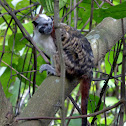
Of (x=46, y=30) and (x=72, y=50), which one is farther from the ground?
(x=46, y=30)

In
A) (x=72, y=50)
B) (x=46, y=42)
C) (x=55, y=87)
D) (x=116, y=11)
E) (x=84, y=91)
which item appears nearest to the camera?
(x=116, y=11)

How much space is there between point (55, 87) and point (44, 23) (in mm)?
677

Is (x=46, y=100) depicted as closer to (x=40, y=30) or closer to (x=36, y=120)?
(x=36, y=120)

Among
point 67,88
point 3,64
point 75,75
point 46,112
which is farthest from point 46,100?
point 3,64

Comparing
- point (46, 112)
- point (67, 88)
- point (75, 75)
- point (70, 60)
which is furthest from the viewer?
point (70, 60)

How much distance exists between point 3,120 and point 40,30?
3.18 ft

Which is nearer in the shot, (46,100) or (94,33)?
(46,100)

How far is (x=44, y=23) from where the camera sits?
1753 millimetres

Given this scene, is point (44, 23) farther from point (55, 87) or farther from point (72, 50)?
point (55, 87)

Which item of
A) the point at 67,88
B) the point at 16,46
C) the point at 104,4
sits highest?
the point at 104,4

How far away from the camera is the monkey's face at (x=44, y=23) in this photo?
1745mm

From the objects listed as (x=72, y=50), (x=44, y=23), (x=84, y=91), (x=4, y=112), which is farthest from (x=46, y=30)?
(x=4, y=112)

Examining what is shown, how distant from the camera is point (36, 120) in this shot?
108 cm

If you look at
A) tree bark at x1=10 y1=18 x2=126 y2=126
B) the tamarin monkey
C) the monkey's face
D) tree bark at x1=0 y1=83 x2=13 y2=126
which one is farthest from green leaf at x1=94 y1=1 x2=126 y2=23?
the monkey's face
